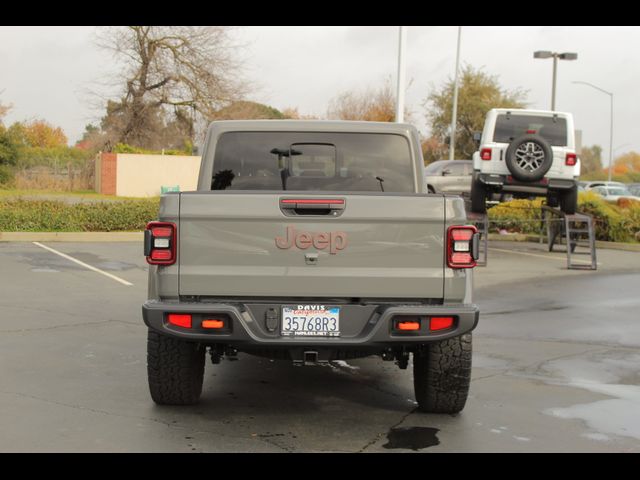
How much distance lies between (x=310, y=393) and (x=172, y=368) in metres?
1.22

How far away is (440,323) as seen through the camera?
191 inches

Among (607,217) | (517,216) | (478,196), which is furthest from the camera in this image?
(517,216)

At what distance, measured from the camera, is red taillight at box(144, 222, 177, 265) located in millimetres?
4809

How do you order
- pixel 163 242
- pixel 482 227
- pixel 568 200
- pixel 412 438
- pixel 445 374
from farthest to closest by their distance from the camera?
pixel 568 200 → pixel 482 227 → pixel 445 374 → pixel 412 438 → pixel 163 242

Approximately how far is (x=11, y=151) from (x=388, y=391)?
1196 inches

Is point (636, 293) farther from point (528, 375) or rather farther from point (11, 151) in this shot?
point (11, 151)

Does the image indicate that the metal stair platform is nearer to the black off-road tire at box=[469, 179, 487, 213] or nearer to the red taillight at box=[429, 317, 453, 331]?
the black off-road tire at box=[469, 179, 487, 213]

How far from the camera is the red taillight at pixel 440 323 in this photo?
190 inches

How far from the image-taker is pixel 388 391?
619cm

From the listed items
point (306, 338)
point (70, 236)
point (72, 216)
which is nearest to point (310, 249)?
point (306, 338)

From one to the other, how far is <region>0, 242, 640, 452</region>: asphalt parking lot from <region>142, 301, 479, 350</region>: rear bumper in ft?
2.01

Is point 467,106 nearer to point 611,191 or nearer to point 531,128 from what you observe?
point 611,191

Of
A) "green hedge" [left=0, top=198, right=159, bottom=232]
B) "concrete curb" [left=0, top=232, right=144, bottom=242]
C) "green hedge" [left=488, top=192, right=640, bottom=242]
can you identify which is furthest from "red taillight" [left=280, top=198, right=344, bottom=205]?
"green hedge" [left=488, top=192, right=640, bottom=242]

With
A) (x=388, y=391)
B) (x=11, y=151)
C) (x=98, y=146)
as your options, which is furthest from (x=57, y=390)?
(x=98, y=146)
